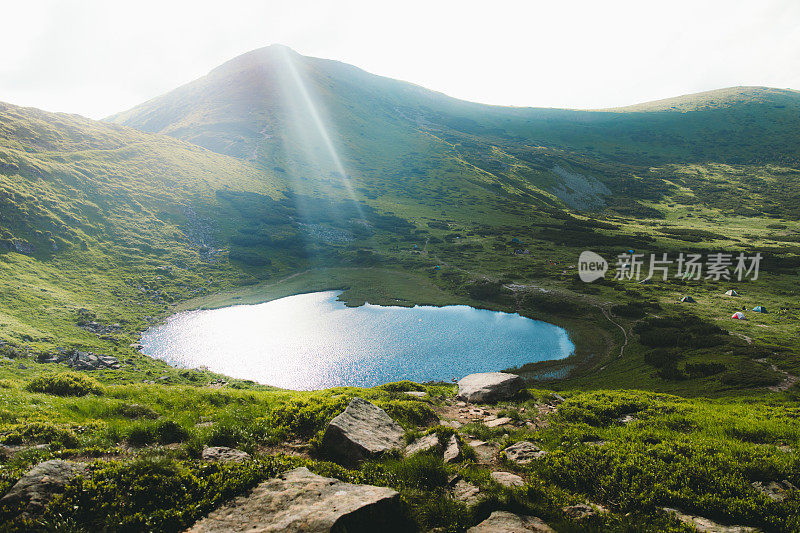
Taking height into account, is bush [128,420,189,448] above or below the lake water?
above

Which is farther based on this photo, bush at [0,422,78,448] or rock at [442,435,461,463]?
rock at [442,435,461,463]

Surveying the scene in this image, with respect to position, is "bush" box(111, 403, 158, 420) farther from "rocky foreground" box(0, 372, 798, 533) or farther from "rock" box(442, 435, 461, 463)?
"rock" box(442, 435, 461, 463)

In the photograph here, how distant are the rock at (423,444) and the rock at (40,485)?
35.7 feet

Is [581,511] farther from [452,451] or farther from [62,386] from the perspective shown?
[62,386]

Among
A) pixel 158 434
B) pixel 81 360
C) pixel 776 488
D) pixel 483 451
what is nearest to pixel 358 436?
pixel 483 451

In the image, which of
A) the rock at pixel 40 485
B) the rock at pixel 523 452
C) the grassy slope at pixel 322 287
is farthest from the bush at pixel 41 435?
the rock at pixel 523 452

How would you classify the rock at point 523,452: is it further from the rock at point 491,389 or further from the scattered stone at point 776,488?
the rock at point 491,389

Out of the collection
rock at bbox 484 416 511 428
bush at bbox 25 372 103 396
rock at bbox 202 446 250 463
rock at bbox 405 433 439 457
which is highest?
rock at bbox 202 446 250 463

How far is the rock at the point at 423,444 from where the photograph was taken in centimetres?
1401

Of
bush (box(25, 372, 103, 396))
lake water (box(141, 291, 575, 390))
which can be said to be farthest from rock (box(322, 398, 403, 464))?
lake water (box(141, 291, 575, 390))

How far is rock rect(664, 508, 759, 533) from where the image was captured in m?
9.55

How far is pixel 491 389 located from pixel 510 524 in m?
19.8

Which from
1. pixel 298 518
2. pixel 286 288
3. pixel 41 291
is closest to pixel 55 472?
pixel 298 518

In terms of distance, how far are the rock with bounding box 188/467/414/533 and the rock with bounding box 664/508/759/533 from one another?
8422mm
